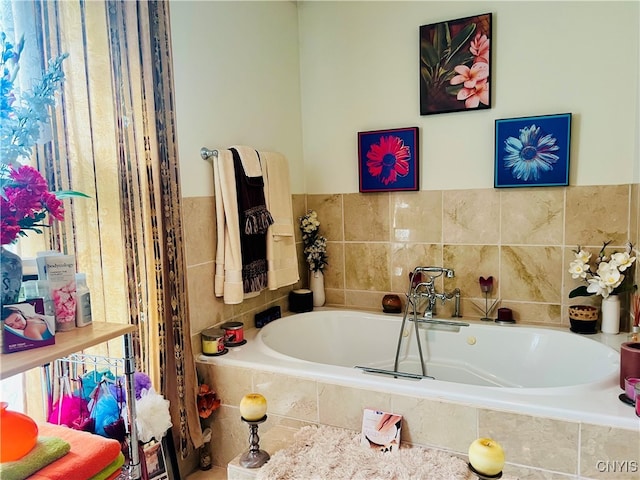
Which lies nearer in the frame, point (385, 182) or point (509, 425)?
point (509, 425)

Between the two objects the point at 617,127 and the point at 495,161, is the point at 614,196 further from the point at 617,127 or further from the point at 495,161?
the point at 495,161

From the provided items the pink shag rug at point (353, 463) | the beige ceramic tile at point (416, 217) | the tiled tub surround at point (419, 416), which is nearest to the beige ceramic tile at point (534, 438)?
the tiled tub surround at point (419, 416)

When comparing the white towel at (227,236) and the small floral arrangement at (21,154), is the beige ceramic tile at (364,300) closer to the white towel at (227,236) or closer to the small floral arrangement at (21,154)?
the white towel at (227,236)

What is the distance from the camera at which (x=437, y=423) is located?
183 cm

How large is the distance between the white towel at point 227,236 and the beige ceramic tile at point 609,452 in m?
1.64

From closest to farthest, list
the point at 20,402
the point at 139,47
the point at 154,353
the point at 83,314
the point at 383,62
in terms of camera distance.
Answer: the point at 83,314
the point at 20,402
the point at 139,47
the point at 154,353
the point at 383,62

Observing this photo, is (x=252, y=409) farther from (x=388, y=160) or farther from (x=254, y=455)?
(x=388, y=160)

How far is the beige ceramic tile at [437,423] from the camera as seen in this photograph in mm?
1772

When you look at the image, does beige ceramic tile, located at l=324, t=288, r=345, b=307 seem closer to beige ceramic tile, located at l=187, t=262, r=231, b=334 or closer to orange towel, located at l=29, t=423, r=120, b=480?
beige ceramic tile, located at l=187, t=262, r=231, b=334

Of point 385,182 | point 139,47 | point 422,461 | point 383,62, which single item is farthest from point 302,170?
point 422,461

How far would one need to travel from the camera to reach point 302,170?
3.29 metres

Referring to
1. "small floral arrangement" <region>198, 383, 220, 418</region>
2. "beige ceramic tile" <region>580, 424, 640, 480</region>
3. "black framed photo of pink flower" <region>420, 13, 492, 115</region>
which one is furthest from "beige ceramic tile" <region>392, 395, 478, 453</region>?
"black framed photo of pink flower" <region>420, 13, 492, 115</region>

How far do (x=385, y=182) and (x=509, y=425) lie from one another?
1696 mm

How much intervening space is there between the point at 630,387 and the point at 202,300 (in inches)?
73.6
